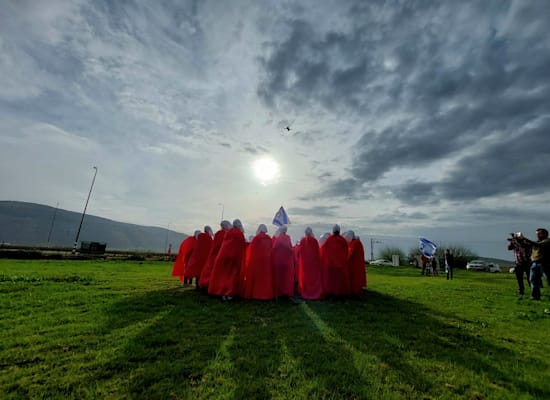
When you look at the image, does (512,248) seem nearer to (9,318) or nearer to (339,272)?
(339,272)

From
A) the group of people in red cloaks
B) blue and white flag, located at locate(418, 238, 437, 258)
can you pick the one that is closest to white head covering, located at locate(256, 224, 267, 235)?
the group of people in red cloaks

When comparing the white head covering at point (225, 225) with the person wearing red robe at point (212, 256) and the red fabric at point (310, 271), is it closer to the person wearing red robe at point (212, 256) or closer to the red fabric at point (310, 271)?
the person wearing red robe at point (212, 256)

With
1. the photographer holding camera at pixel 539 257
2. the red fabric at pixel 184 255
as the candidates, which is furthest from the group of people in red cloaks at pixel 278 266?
the photographer holding camera at pixel 539 257

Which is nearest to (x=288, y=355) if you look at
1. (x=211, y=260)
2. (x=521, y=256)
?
(x=211, y=260)

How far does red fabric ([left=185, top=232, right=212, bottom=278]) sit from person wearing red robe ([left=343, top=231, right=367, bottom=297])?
590 cm

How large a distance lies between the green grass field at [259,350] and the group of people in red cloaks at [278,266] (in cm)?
92

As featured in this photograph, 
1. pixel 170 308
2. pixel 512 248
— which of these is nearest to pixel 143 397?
pixel 170 308

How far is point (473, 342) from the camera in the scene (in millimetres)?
5719

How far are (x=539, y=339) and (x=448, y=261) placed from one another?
19.9 meters

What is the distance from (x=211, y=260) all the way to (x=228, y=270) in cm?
154

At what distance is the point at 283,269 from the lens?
32.3 ft

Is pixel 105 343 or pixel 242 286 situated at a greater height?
pixel 242 286

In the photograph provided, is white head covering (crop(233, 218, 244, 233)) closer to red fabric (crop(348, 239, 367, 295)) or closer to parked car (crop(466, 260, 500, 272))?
red fabric (crop(348, 239, 367, 295))

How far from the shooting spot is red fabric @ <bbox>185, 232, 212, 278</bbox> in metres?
11.3
